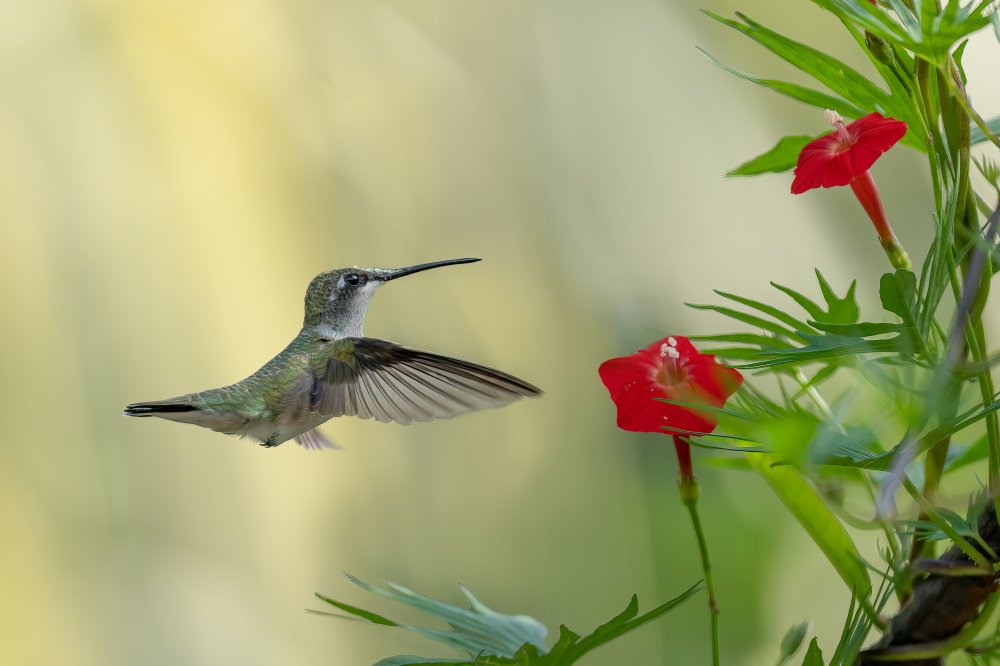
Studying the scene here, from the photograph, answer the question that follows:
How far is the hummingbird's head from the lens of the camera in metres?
0.88

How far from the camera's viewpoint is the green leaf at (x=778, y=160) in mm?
646

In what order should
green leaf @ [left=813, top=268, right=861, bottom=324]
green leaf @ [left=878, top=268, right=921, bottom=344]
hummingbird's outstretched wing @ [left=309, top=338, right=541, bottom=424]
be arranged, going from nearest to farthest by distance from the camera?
1. green leaf @ [left=878, top=268, right=921, bottom=344]
2. green leaf @ [left=813, top=268, right=861, bottom=324]
3. hummingbird's outstretched wing @ [left=309, top=338, right=541, bottom=424]

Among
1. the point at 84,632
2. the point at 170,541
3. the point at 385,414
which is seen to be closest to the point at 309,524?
the point at 170,541

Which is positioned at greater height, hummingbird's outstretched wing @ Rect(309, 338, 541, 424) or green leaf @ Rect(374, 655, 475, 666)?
hummingbird's outstretched wing @ Rect(309, 338, 541, 424)

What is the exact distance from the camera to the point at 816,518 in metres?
0.58

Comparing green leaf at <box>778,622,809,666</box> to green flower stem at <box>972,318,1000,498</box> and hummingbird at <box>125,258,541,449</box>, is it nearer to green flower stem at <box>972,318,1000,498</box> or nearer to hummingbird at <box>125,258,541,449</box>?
green flower stem at <box>972,318,1000,498</box>

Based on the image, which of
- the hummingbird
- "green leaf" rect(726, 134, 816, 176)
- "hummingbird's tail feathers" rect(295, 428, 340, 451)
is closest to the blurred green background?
"hummingbird's tail feathers" rect(295, 428, 340, 451)

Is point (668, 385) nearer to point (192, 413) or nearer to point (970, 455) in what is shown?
point (970, 455)

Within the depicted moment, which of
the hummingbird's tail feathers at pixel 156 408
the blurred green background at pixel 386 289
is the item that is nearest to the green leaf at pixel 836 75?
the hummingbird's tail feathers at pixel 156 408

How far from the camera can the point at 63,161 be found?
195cm

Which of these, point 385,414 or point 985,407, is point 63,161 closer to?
point 385,414

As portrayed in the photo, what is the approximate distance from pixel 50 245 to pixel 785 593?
1.65 m

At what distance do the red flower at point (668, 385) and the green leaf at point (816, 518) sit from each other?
0.16 ft

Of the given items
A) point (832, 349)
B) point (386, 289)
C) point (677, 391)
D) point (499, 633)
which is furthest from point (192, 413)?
point (386, 289)
